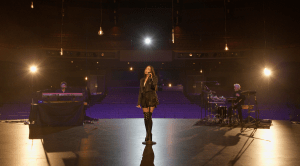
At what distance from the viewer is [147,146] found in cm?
391

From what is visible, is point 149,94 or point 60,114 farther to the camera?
point 60,114

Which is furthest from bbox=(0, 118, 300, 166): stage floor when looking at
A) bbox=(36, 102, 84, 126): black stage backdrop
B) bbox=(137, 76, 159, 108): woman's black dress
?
bbox=(137, 76, 159, 108): woman's black dress

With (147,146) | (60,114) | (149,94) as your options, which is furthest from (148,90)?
(60,114)

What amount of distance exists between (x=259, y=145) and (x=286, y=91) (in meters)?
12.7

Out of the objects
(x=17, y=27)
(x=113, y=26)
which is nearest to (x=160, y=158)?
(x=17, y=27)

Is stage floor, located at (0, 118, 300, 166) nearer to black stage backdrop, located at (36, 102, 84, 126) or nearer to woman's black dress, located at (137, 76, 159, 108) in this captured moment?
black stage backdrop, located at (36, 102, 84, 126)

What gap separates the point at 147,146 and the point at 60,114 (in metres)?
3.12

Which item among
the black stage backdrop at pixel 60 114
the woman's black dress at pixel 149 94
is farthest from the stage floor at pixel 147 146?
the woman's black dress at pixel 149 94

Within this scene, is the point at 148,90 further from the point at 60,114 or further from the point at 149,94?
the point at 60,114

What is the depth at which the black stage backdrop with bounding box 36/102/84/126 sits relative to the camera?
5871mm

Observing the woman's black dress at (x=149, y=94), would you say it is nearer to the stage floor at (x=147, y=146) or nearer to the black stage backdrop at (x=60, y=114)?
the stage floor at (x=147, y=146)

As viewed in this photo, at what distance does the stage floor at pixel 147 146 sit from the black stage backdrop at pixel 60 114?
1.05 feet

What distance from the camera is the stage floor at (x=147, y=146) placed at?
122 inches

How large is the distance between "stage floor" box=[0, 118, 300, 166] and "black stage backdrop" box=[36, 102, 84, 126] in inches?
12.7
